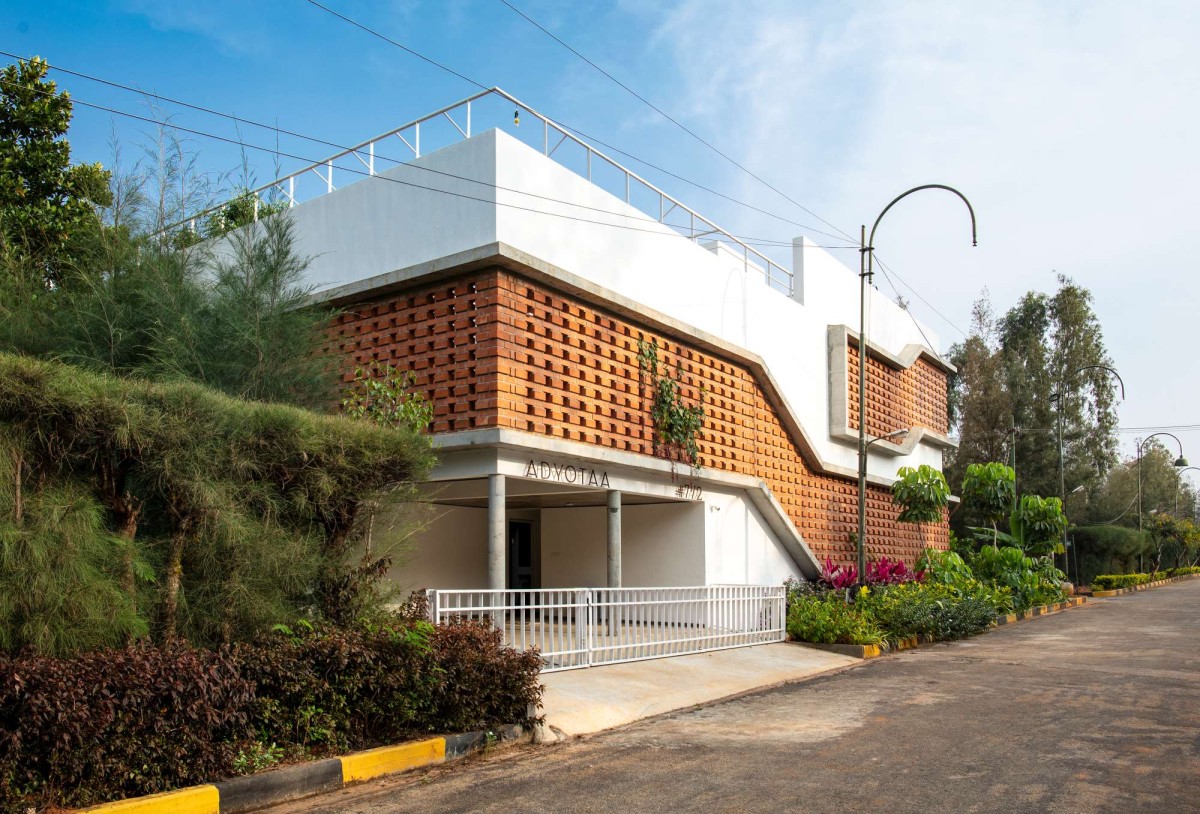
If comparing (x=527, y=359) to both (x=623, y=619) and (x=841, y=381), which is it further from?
(x=841, y=381)

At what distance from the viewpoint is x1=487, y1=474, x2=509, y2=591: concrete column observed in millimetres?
12805

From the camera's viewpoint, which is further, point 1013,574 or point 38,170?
point 1013,574

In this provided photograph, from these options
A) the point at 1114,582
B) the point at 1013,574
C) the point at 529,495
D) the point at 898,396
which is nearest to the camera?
the point at 529,495

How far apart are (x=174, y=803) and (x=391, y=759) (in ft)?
5.80

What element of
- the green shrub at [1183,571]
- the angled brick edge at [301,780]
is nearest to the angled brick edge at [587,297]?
the angled brick edge at [301,780]

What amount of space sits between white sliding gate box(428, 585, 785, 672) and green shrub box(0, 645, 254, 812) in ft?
10.8

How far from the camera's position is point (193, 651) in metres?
6.81

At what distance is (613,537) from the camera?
15.2 meters

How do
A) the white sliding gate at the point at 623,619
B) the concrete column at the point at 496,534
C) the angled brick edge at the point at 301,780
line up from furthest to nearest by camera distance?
the concrete column at the point at 496,534, the white sliding gate at the point at 623,619, the angled brick edge at the point at 301,780

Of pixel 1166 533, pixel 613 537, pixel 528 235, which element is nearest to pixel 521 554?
pixel 613 537

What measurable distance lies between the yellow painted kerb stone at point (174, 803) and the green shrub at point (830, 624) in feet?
38.2

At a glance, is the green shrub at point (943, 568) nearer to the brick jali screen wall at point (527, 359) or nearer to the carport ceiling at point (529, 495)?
the brick jali screen wall at point (527, 359)

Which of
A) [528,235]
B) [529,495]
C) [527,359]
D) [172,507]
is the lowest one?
[172,507]

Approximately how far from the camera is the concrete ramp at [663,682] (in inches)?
387
